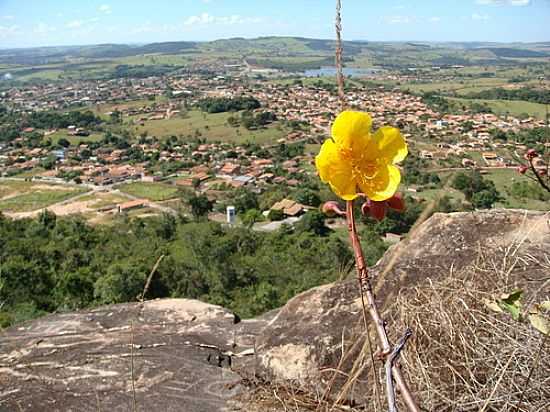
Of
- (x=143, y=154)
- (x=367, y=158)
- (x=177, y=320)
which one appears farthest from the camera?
(x=143, y=154)

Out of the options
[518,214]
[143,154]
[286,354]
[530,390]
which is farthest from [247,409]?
[143,154]

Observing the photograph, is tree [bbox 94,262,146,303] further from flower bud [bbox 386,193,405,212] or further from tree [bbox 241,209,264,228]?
tree [bbox 241,209,264,228]

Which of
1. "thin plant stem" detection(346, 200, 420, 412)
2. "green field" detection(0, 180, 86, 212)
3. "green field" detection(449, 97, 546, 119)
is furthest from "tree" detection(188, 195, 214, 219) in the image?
"thin plant stem" detection(346, 200, 420, 412)

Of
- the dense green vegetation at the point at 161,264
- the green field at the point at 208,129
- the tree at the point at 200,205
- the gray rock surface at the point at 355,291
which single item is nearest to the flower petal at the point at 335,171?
the gray rock surface at the point at 355,291

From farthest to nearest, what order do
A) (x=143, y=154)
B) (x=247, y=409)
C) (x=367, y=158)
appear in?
(x=143, y=154) → (x=247, y=409) → (x=367, y=158)

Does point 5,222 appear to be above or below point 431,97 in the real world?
below

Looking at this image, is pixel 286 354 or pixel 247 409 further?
pixel 286 354

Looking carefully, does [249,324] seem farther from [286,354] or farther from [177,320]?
[286,354]
